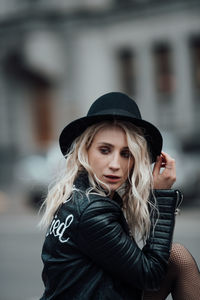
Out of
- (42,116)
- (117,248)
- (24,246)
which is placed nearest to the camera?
(117,248)

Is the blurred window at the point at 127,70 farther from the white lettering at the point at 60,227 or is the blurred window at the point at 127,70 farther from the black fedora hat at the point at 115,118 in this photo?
the white lettering at the point at 60,227

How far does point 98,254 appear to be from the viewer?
2260 mm

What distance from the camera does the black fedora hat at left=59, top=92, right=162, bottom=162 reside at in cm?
246

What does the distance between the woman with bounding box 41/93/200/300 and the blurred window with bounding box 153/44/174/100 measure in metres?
16.0

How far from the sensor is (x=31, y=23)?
18750 millimetres

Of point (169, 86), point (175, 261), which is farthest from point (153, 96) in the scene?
point (175, 261)

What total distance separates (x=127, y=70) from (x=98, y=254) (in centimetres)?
1711

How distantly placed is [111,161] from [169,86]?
16242 mm

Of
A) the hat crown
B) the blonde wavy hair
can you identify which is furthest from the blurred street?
the hat crown

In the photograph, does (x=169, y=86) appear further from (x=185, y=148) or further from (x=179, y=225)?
(x=179, y=225)

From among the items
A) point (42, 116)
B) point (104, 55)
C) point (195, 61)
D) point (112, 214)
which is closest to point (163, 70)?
point (195, 61)

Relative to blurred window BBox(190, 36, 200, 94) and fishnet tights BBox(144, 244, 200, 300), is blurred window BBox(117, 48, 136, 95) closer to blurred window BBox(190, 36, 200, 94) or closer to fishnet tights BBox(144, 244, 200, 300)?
blurred window BBox(190, 36, 200, 94)

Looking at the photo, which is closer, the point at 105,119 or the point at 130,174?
the point at 105,119

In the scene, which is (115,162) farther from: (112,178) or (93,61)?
(93,61)
